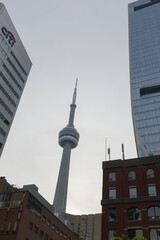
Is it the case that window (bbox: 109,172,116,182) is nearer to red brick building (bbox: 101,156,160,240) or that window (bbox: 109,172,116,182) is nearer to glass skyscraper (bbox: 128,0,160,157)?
red brick building (bbox: 101,156,160,240)

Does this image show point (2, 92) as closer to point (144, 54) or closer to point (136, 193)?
point (136, 193)

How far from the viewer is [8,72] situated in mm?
84812

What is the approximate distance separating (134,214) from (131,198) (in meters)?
2.95

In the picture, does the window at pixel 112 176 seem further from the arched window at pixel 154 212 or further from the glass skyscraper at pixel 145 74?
the glass skyscraper at pixel 145 74

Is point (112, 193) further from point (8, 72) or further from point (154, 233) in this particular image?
Result: point (8, 72)

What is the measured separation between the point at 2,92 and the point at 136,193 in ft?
172

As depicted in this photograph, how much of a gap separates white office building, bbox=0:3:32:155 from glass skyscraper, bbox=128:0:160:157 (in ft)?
206

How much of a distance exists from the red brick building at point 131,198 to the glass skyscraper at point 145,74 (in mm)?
66395

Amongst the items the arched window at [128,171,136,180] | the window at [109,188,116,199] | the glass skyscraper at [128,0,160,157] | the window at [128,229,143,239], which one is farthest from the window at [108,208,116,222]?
the glass skyscraper at [128,0,160,157]

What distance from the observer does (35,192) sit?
255 feet

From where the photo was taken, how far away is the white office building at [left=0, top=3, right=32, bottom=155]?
262 feet

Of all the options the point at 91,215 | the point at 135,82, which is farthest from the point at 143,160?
the point at 91,215

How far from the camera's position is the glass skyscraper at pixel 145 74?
398ft

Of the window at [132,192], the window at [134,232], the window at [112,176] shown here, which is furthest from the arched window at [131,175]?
the window at [134,232]
